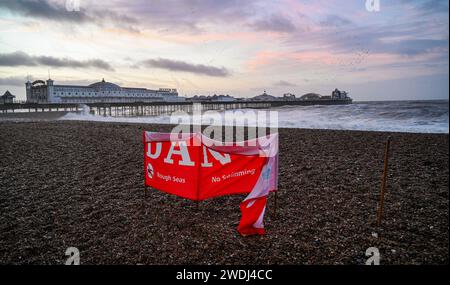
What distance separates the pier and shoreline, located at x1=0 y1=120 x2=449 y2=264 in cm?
5670

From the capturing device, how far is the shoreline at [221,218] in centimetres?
376

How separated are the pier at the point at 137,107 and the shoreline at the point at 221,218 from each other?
5670 centimetres

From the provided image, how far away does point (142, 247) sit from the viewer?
13.0 feet

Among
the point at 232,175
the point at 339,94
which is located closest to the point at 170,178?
the point at 232,175

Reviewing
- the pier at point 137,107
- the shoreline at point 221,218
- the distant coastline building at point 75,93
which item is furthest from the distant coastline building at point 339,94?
the shoreline at point 221,218

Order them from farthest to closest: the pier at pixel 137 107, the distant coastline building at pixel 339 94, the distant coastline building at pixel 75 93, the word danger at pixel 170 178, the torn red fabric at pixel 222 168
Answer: the distant coastline building at pixel 339 94, the distant coastline building at pixel 75 93, the pier at pixel 137 107, the word danger at pixel 170 178, the torn red fabric at pixel 222 168

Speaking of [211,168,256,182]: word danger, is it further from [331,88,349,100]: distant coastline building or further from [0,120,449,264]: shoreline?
[331,88,349,100]: distant coastline building

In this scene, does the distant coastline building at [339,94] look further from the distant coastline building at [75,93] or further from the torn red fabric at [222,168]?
the torn red fabric at [222,168]

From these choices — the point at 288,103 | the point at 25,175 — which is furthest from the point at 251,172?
the point at 288,103

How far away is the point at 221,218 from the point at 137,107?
64960 mm

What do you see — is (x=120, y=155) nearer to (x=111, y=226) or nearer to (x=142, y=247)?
(x=111, y=226)

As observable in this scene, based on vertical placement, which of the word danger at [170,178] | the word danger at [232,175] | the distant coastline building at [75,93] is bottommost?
the word danger at [170,178]

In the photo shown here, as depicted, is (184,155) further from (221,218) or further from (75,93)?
(75,93)
